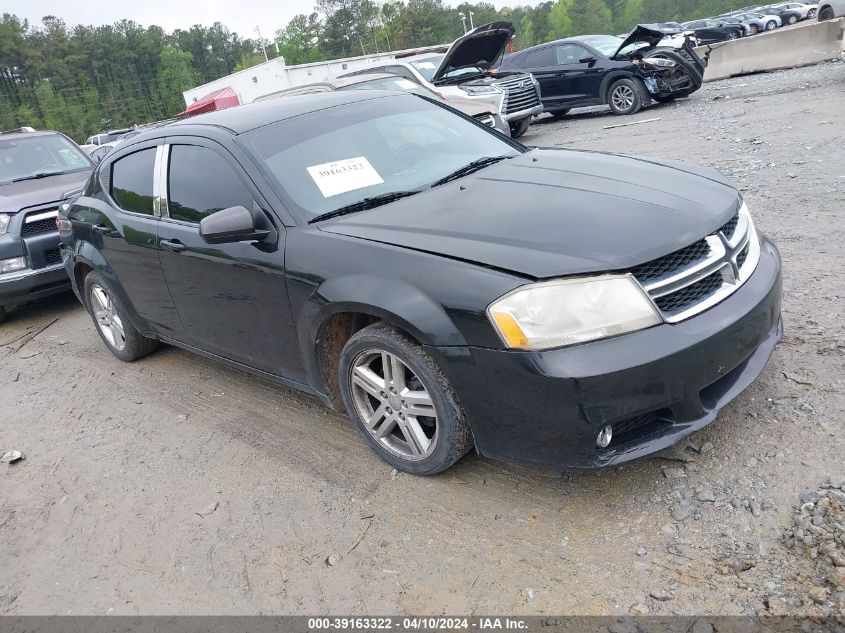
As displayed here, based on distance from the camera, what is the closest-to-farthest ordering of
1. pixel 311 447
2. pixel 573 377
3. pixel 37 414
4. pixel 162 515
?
pixel 573 377
pixel 162 515
pixel 311 447
pixel 37 414

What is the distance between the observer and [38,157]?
27.2ft

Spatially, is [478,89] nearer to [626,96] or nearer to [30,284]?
[626,96]

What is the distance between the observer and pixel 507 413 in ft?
8.75

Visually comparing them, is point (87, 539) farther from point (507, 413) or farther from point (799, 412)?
point (799, 412)

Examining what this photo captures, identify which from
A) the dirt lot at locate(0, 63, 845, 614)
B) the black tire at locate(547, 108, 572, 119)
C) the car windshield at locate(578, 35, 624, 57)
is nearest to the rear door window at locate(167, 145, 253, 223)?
the dirt lot at locate(0, 63, 845, 614)

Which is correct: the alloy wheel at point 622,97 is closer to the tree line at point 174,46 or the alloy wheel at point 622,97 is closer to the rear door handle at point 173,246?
the rear door handle at point 173,246

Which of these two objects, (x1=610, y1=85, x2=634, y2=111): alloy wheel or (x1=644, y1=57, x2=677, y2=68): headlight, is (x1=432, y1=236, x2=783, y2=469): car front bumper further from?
(x1=610, y1=85, x2=634, y2=111): alloy wheel

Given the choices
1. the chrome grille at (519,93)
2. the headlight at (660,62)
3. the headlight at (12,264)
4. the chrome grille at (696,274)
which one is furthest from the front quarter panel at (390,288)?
the headlight at (660,62)

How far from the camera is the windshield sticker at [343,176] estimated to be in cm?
348

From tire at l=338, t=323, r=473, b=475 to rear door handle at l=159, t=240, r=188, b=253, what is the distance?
1.32 metres

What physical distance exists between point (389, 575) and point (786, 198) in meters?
5.26

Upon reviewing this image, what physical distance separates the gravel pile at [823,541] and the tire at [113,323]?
4.34m

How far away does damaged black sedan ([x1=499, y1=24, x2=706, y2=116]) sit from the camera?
44.2 feet

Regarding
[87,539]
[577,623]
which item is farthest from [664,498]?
[87,539]
